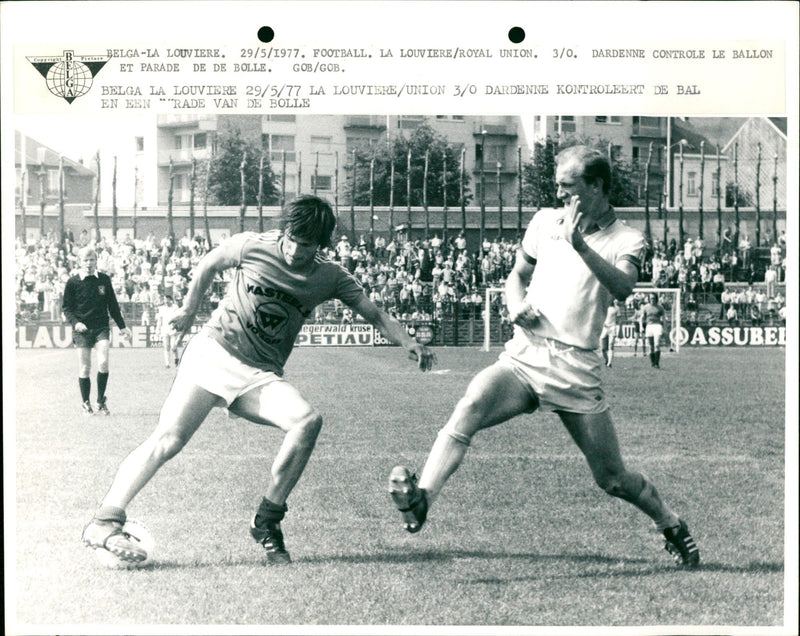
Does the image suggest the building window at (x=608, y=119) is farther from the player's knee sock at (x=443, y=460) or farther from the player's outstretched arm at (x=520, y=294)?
the player's knee sock at (x=443, y=460)

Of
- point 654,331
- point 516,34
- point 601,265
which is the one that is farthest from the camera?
point 654,331

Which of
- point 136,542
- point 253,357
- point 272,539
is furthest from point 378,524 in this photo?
point 136,542

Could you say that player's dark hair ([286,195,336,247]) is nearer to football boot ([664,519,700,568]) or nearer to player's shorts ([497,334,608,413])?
player's shorts ([497,334,608,413])

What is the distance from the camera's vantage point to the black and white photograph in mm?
3969

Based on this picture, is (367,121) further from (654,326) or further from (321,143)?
(654,326)

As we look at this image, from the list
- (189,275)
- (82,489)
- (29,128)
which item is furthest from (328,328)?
(29,128)

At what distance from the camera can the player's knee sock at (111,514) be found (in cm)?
414

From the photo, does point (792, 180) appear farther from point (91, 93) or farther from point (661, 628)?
point (91, 93)

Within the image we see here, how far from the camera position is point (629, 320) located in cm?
745

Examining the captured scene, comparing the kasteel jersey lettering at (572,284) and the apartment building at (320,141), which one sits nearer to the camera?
the kasteel jersey lettering at (572,284)

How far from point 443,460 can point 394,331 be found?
0.57 metres

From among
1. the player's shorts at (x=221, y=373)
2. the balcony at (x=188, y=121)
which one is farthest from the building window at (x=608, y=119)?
the player's shorts at (x=221, y=373)

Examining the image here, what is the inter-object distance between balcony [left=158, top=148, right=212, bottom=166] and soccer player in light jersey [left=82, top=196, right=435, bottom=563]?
0.43 metres

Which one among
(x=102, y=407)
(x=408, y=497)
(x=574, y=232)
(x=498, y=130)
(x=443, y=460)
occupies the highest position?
(x=498, y=130)
